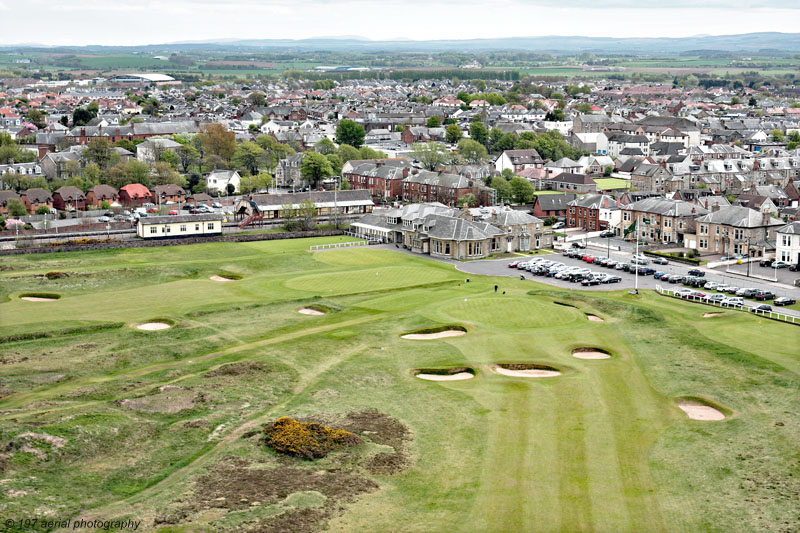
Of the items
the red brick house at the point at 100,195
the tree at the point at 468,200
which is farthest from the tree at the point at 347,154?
the red brick house at the point at 100,195

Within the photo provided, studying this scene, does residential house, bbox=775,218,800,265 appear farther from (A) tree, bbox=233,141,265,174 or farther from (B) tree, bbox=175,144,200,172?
(B) tree, bbox=175,144,200,172

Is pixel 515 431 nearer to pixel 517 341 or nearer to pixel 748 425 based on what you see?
pixel 748 425

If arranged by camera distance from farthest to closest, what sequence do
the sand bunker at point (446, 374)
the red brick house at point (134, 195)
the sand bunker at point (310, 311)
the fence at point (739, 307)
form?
the red brick house at point (134, 195) → the sand bunker at point (310, 311) → the fence at point (739, 307) → the sand bunker at point (446, 374)

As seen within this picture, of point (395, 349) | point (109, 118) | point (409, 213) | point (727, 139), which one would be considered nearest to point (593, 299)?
point (395, 349)

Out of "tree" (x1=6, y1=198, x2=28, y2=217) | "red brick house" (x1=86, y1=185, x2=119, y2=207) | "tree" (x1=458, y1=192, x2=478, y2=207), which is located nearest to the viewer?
"tree" (x1=6, y1=198, x2=28, y2=217)

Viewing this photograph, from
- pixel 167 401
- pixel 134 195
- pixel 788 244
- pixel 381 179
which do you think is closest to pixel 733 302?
pixel 788 244

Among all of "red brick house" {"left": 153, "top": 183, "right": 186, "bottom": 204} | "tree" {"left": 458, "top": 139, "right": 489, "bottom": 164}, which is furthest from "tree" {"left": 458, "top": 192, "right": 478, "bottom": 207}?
"red brick house" {"left": 153, "top": 183, "right": 186, "bottom": 204}

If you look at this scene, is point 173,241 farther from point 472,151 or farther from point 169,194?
point 472,151

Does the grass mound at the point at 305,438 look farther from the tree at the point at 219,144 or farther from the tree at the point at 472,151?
the tree at the point at 472,151
